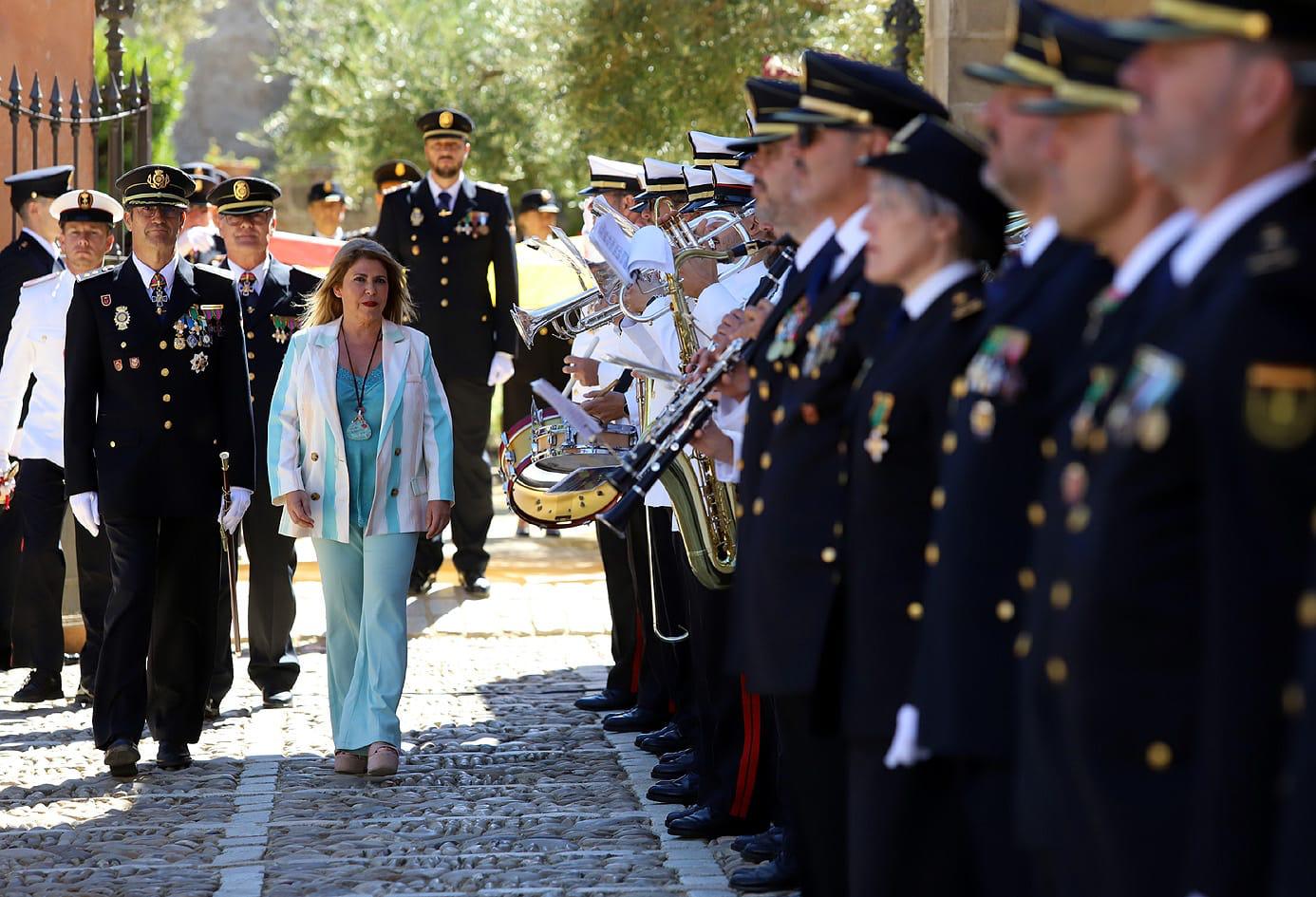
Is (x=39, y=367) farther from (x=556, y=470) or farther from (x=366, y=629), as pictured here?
(x=556, y=470)

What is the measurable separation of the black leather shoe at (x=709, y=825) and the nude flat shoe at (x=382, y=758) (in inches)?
51.9

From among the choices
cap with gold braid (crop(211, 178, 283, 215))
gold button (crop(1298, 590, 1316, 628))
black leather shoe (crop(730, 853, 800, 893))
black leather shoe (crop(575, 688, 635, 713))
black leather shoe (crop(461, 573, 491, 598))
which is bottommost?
black leather shoe (crop(730, 853, 800, 893))

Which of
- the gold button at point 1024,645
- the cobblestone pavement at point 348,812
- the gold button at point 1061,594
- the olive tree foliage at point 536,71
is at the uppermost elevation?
the olive tree foliage at point 536,71

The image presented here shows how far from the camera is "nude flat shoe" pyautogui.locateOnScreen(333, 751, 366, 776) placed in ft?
23.0

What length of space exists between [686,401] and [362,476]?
2.09m

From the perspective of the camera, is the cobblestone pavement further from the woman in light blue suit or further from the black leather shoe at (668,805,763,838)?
the woman in light blue suit

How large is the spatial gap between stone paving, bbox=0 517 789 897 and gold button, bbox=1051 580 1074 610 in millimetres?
2718

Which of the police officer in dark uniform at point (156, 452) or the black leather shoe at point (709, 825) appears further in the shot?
the police officer in dark uniform at point (156, 452)

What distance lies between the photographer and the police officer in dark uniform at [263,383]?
27.9 feet

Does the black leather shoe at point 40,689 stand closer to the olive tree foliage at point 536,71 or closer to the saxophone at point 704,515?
A: the saxophone at point 704,515

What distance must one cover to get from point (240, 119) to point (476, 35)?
20.5 meters

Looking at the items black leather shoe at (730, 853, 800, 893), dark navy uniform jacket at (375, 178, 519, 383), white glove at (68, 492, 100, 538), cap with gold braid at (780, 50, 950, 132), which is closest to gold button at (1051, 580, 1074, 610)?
cap with gold braid at (780, 50, 950, 132)

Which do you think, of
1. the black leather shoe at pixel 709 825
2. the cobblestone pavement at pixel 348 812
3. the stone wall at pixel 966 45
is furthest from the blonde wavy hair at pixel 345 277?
the stone wall at pixel 966 45

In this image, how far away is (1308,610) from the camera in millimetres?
2307
